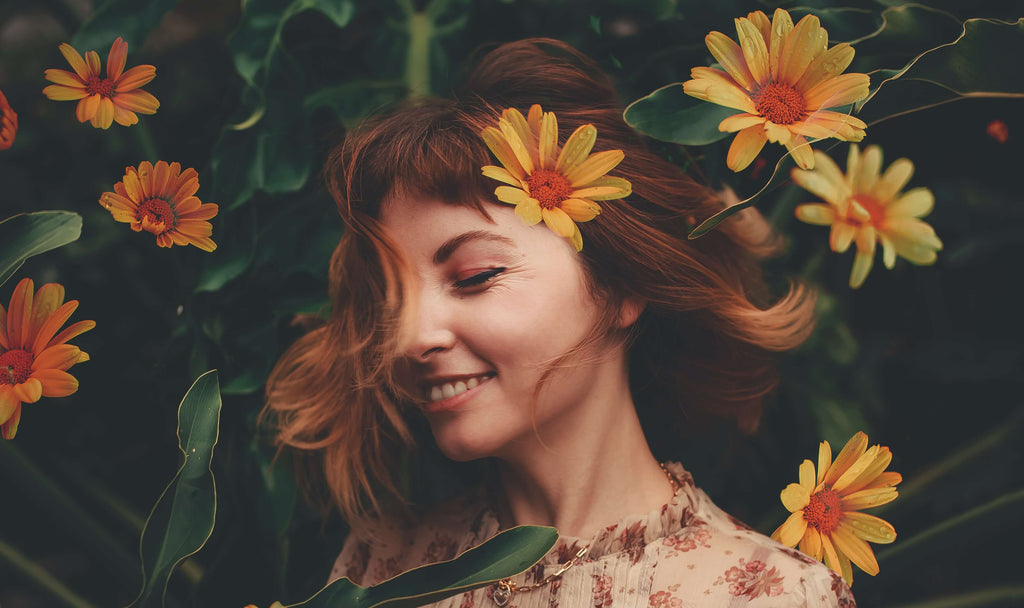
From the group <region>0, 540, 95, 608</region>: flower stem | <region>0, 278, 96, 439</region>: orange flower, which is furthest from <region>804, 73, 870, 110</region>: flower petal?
<region>0, 540, 95, 608</region>: flower stem

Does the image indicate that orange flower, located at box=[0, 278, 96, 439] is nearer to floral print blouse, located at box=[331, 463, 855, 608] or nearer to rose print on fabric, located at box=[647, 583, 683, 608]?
floral print blouse, located at box=[331, 463, 855, 608]

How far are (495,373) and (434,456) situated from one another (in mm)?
340

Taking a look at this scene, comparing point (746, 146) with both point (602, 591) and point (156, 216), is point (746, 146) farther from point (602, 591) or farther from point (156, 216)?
point (156, 216)

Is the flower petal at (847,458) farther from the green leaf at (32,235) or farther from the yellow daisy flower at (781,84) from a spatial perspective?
the green leaf at (32,235)

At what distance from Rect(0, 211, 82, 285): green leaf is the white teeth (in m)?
0.38

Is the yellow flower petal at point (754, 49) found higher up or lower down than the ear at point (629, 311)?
higher up

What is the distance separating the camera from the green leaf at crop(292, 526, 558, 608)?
70cm

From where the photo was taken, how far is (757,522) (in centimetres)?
109

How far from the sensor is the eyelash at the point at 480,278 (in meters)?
0.79

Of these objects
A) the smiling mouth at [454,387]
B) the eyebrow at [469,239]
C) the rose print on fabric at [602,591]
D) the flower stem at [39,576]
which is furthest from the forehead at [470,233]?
the flower stem at [39,576]

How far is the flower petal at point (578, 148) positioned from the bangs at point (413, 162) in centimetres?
10

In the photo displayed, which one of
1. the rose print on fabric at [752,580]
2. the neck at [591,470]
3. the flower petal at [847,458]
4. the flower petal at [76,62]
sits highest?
the flower petal at [76,62]

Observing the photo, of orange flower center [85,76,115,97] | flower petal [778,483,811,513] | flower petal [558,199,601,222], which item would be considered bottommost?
flower petal [778,483,811,513]

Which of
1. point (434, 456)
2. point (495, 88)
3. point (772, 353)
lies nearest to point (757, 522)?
point (772, 353)
